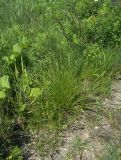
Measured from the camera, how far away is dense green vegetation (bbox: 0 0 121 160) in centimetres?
338

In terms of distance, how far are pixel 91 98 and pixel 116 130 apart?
40 centimetres

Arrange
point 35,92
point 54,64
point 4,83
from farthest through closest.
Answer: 1. point 54,64
2. point 35,92
3. point 4,83

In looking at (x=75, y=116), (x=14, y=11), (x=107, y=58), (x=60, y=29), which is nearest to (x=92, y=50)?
(x=107, y=58)

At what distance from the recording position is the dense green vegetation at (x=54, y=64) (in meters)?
3.38

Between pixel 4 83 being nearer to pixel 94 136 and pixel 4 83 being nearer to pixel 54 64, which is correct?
pixel 54 64

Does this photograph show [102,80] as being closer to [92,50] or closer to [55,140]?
[92,50]

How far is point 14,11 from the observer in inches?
200

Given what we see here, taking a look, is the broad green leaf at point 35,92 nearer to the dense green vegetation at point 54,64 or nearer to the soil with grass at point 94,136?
the dense green vegetation at point 54,64

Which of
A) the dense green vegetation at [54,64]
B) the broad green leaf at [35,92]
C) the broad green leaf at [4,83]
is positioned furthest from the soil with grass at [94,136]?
the broad green leaf at [4,83]

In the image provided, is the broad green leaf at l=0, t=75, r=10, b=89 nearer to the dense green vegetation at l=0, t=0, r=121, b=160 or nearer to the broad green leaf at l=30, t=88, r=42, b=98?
the dense green vegetation at l=0, t=0, r=121, b=160

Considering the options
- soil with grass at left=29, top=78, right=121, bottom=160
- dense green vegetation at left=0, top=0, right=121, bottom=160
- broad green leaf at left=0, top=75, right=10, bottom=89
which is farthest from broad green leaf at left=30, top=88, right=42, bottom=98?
soil with grass at left=29, top=78, right=121, bottom=160

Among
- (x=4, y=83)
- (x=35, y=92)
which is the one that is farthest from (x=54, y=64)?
(x=4, y=83)

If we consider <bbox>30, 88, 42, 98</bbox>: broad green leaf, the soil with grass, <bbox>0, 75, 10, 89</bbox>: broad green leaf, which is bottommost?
the soil with grass

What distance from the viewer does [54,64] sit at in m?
3.75
